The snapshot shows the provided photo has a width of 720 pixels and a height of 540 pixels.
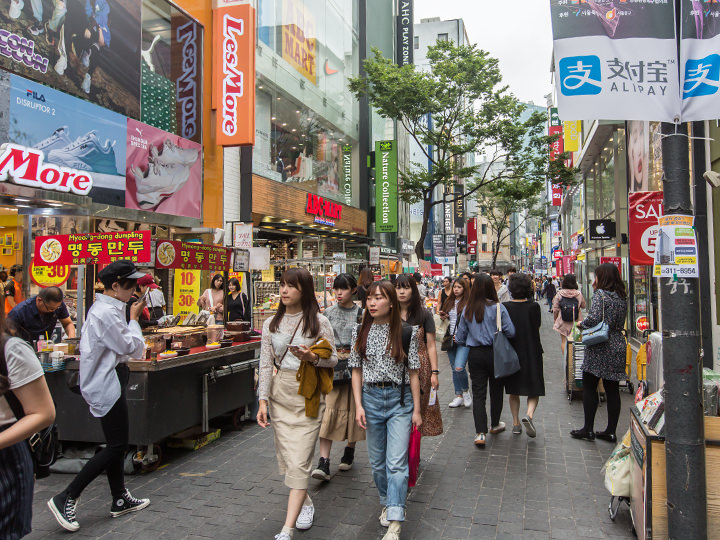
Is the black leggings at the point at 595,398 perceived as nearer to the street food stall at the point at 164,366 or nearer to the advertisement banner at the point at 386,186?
the street food stall at the point at 164,366

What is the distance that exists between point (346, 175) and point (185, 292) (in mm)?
14057

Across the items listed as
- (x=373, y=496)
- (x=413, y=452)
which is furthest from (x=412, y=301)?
(x=373, y=496)

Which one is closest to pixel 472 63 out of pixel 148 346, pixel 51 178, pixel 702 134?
pixel 702 134

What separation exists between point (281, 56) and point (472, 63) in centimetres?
726

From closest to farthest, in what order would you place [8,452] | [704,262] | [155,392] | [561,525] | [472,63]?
1. [8,452]
2. [561,525]
3. [155,392]
4. [704,262]
5. [472,63]

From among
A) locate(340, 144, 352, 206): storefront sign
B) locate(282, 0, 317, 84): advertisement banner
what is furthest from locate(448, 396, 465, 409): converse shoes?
locate(340, 144, 352, 206): storefront sign

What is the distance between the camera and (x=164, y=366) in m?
5.34

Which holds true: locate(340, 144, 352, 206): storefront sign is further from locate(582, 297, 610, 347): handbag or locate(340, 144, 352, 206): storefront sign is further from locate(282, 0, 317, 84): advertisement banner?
locate(582, 297, 610, 347): handbag

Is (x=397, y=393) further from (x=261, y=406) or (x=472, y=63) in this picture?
(x=472, y=63)

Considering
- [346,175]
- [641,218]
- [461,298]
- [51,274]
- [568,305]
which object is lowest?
[568,305]

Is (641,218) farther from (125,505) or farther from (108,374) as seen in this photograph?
(125,505)

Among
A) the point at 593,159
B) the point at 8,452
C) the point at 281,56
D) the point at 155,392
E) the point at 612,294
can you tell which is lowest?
the point at 155,392

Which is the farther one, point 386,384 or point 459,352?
point 459,352

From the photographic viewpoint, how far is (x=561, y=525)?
13.5 ft
